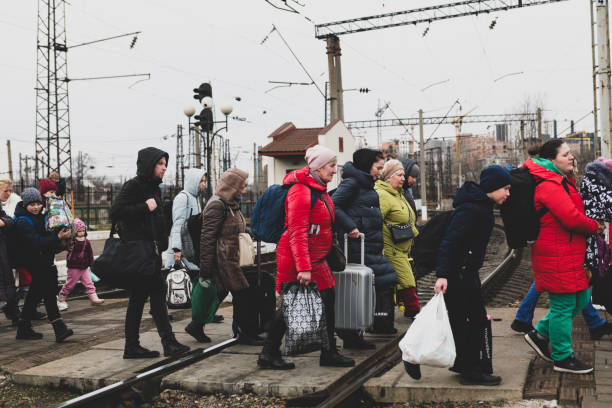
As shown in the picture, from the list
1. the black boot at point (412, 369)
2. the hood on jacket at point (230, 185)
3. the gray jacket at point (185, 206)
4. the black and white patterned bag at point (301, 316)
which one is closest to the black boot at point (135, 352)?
the black and white patterned bag at point (301, 316)

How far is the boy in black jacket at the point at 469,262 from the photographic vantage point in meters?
4.69

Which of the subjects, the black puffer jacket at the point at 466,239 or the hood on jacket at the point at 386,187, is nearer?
the black puffer jacket at the point at 466,239

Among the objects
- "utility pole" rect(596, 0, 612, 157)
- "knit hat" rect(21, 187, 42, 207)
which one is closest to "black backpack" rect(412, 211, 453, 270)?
"knit hat" rect(21, 187, 42, 207)

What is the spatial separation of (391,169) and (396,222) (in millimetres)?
564

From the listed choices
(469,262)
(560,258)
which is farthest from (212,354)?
(560,258)

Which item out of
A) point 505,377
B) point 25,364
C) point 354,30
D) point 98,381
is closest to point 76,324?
point 25,364

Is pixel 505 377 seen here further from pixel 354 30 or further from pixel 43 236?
pixel 354 30

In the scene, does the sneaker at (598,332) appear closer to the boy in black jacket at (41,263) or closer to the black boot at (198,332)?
the black boot at (198,332)

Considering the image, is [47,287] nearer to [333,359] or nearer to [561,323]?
[333,359]

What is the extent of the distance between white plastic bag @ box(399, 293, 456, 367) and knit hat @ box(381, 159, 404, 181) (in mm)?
2533

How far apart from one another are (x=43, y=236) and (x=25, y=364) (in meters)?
1.50

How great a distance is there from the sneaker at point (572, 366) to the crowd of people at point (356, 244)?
10 millimetres

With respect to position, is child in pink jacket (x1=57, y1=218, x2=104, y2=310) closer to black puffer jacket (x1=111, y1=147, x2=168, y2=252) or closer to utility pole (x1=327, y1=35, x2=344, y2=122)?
black puffer jacket (x1=111, y1=147, x2=168, y2=252)

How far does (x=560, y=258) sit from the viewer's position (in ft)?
16.1
